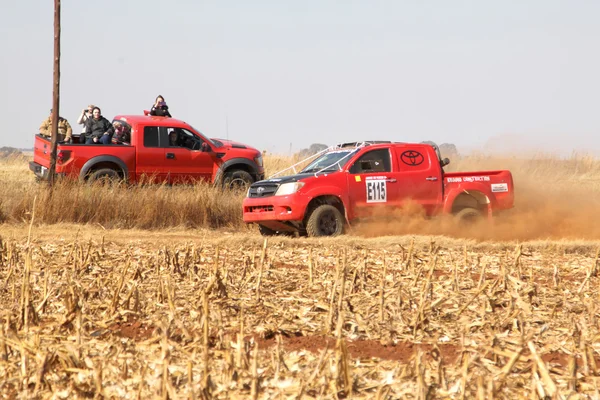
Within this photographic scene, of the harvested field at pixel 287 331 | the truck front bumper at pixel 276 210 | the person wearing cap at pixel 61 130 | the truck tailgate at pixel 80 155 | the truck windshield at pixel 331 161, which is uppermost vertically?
the person wearing cap at pixel 61 130

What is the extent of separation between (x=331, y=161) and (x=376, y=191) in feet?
3.35

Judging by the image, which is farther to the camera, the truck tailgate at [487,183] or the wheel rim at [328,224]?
the truck tailgate at [487,183]

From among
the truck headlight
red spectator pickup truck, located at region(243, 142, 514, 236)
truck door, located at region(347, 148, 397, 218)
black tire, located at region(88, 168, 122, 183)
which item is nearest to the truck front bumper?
red spectator pickup truck, located at region(243, 142, 514, 236)

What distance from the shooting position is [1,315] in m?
7.19

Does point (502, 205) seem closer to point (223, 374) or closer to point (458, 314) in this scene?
point (458, 314)

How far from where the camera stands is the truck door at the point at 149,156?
20703mm

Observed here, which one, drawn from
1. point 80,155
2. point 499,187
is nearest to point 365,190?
point 499,187

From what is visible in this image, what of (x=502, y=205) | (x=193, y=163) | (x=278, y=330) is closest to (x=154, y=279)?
(x=278, y=330)

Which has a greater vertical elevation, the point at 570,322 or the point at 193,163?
the point at 193,163

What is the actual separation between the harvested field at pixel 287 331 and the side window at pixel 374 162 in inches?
204

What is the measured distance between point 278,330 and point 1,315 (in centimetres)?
209

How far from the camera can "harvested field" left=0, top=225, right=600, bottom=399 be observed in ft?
17.6

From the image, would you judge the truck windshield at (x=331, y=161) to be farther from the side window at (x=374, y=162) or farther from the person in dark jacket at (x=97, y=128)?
the person in dark jacket at (x=97, y=128)

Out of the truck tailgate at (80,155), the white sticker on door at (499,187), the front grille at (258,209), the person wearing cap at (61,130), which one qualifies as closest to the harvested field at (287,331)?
the front grille at (258,209)
